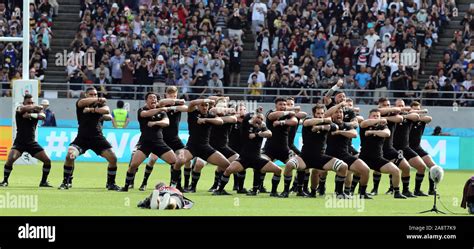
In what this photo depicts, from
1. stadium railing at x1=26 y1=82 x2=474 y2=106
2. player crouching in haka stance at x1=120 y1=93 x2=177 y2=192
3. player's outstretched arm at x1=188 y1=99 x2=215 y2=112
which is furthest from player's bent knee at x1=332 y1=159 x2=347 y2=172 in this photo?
stadium railing at x1=26 y1=82 x2=474 y2=106

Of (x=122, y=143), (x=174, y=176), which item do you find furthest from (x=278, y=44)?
(x=174, y=176)

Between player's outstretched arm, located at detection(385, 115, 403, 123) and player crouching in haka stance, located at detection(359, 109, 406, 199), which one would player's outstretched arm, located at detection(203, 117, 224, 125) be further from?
player's outstretched arm, located at detection(385, 115, 403, 123)

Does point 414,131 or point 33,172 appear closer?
point 414,131

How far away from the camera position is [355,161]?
2736 centimetres

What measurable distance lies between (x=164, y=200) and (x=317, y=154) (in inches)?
191

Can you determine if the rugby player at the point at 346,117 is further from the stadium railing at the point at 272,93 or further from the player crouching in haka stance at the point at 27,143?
the stadium railing at the point at 272,93

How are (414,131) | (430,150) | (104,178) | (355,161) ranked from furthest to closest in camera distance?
(430,150)
(104,178)
(414,131)
(355,161)

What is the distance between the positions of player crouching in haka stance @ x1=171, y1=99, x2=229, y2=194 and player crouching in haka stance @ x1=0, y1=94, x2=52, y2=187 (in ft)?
10.3

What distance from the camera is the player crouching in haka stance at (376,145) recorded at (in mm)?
27812

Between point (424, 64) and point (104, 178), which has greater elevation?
point (424, 64)

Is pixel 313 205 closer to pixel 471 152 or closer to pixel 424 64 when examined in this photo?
pixel 471 152

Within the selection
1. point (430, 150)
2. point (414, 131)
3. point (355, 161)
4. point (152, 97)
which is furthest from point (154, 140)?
point (430, 150)

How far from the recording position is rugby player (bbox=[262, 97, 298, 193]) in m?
28.3

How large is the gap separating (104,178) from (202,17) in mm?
15403
